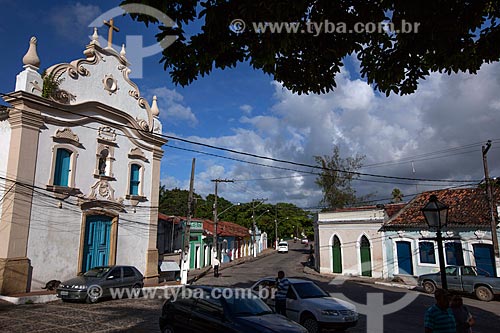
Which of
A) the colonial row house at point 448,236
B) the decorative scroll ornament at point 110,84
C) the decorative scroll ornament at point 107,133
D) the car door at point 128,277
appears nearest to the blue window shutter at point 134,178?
the decorative scroll ornament at point 107,133

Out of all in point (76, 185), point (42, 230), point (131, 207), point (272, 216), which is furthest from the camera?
point (272, 216)

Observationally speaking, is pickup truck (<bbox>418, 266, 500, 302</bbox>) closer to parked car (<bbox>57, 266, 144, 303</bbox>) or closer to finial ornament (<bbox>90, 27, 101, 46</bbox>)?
parked car (<bbox>57, 266, 144, 303</bbox>)

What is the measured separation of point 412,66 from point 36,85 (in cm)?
1522

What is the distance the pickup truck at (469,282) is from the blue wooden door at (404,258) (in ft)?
14.1

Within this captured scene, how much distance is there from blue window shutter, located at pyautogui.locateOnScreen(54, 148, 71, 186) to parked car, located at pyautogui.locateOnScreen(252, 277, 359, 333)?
11.4 metres

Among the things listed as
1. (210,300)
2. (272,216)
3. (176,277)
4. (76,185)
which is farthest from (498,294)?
(272,216)

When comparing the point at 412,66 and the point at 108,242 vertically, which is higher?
the point at 412,66

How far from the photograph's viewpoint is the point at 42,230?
1552 centimetres

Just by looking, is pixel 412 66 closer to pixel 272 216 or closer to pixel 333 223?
pixel 333 223

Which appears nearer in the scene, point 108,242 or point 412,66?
point 412,66

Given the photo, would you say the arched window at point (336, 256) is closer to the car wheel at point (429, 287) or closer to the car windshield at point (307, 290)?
the car wheel at point (429, 287)

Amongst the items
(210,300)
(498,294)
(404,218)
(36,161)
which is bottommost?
(498,294)

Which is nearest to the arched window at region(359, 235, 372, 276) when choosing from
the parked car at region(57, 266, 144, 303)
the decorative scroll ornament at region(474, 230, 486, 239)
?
the decorative scroll ornament at region(474, 230, 486, 239)

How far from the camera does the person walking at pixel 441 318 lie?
6102 mm
